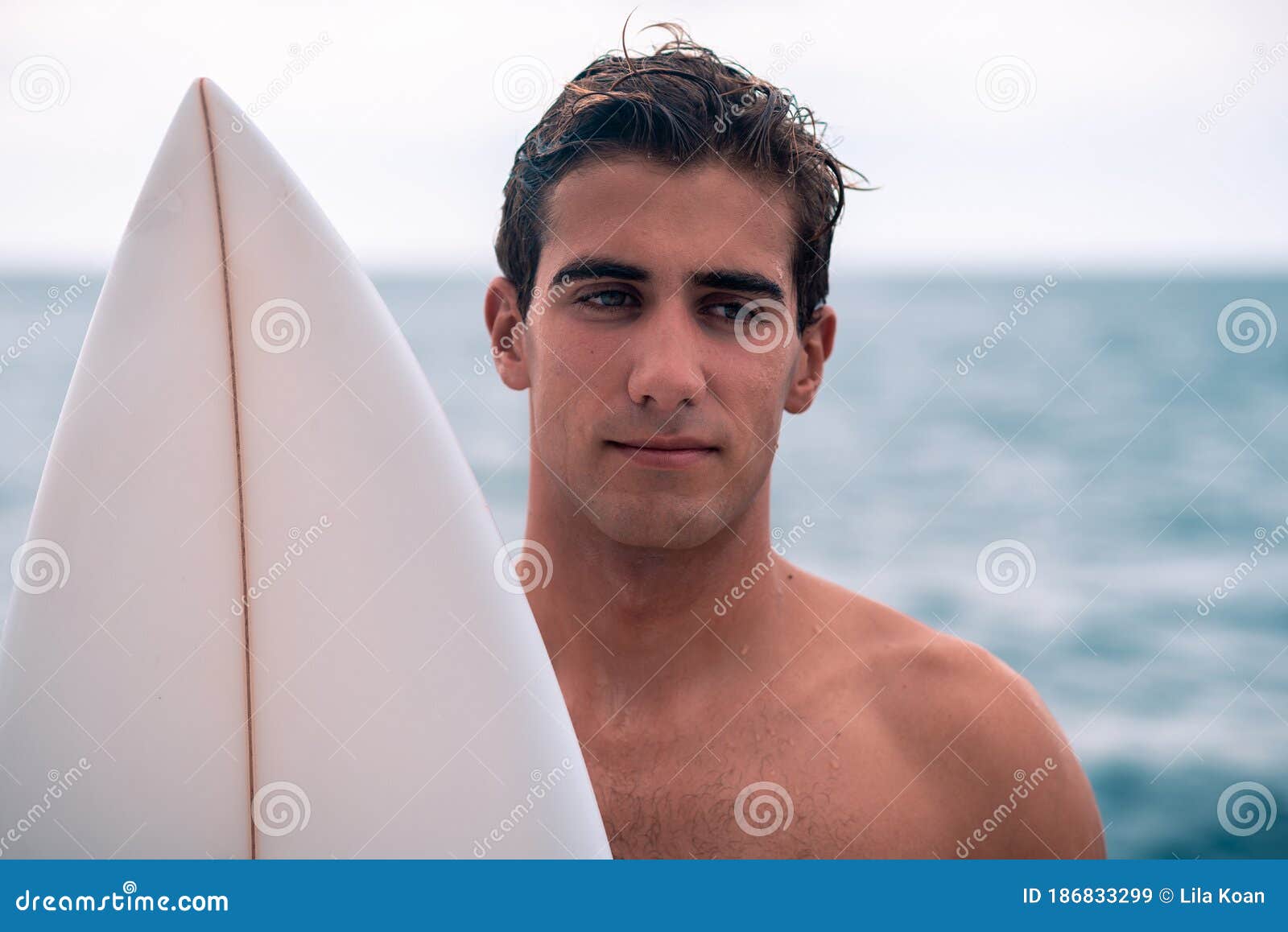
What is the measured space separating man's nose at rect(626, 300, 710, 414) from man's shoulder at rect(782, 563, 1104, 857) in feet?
2.58

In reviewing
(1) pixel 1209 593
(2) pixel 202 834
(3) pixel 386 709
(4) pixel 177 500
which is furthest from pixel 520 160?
(1) pixel 1209 593

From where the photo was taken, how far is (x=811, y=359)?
8.39 feet

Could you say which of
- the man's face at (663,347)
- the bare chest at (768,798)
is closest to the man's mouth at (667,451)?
the man's face at (663,347)

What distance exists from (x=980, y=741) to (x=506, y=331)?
1.30 metres

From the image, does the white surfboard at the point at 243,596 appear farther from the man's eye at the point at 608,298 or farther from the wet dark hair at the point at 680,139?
the wet dark hair at the point at 680,139

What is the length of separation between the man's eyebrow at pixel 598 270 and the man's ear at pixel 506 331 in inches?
9.4

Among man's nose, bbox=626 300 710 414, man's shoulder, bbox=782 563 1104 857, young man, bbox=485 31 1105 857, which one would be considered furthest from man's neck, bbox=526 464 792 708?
man's nose, bbox=626 300 710 414

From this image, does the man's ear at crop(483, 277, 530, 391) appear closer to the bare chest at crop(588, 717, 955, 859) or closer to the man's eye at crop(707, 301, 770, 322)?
the man's eye at crop(707, 301, 770, 322)

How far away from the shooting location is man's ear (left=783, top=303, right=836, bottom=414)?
2.47 m

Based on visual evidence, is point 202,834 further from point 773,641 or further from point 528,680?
point 773,641

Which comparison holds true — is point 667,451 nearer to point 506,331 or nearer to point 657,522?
point 657,522

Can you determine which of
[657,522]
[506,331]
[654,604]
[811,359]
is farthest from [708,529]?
[506,331]

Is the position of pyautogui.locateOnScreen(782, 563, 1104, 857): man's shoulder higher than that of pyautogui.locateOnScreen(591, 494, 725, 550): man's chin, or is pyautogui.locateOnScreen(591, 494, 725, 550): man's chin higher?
pyautogui.locateOnScreen(591, 494, 725, 550): man's chin

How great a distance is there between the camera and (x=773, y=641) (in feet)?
8.22
